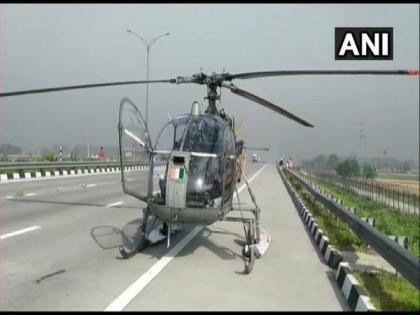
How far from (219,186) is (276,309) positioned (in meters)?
2.75

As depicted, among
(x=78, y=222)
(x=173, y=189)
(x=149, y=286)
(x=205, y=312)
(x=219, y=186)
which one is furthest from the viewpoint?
(x=78, y=222)

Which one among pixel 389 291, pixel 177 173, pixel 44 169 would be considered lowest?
pixel 389 291

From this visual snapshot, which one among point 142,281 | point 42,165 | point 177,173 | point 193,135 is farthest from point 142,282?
point 42,165

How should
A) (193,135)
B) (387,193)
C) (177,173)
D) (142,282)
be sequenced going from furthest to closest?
1. (387,193)
2. (193,135)
3. (177,173)
4. (142,282)

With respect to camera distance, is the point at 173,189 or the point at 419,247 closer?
the point at 173,189

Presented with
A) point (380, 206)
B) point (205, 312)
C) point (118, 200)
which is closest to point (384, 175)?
point (380, 206)

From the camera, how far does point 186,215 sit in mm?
7473

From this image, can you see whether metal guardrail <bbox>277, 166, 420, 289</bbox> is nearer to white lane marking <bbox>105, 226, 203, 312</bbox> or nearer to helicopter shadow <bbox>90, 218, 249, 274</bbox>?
helicopter shadow <bbox>90, 218, 249, 274</bbox>

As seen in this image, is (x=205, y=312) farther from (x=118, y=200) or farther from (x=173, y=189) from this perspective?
(x=118, y=200)

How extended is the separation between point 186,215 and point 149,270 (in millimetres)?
932

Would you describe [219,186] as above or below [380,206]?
above

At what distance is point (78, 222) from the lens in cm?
1157

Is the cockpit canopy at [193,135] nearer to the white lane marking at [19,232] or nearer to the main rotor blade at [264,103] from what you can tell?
the main rotor blade at [264,103]

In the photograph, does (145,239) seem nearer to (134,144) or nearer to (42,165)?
(134,144)
